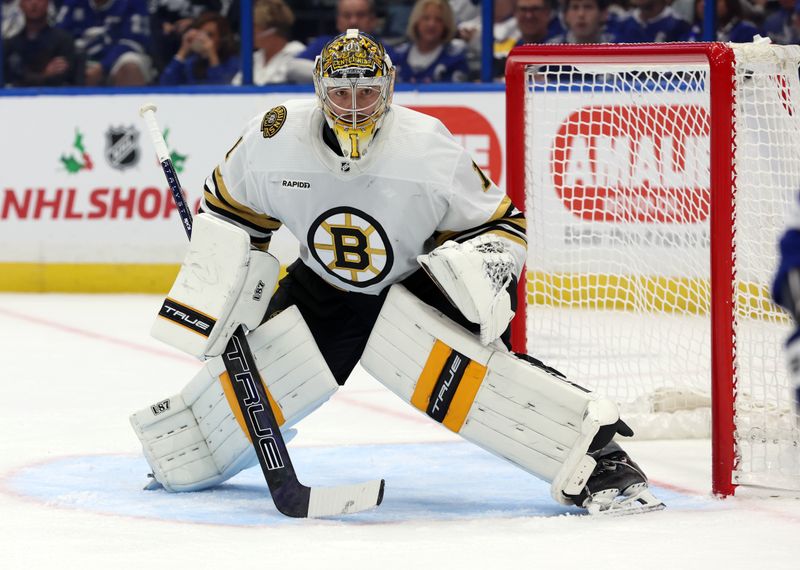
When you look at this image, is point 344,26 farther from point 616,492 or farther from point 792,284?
point 792,284

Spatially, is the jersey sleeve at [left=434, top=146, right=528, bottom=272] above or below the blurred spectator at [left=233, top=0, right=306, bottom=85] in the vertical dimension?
below

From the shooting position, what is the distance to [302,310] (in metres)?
2.97

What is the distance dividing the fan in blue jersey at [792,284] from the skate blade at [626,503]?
1.19 metres

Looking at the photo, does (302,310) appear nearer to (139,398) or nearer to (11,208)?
(139,398)

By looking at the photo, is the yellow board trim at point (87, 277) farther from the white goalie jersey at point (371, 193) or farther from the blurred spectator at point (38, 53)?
the white goalie jersey at point (371, 193)

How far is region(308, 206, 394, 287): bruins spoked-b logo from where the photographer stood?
2744mm

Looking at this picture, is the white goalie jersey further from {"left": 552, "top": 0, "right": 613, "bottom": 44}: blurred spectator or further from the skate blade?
{"left": 552, "top": 0, "right": 613, "bottom": 44}: blurred spectator

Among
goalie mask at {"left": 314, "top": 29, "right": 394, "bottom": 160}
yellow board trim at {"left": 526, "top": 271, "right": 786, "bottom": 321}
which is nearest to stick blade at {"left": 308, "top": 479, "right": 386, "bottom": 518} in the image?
goalie mask at {"left": 314, "top": 29, "right": 394, "bottom": 160}

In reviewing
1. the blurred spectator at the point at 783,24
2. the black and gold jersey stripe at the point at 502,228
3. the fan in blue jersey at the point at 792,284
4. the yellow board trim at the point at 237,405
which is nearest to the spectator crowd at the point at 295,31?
the blurred spectator at the point at 783,24

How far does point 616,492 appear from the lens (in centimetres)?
273

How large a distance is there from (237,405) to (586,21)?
3855 millimetres

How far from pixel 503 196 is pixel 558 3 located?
12.0ft

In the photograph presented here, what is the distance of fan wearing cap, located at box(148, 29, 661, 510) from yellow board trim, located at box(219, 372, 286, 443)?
0.01 meters

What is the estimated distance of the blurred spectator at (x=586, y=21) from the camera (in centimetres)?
624
